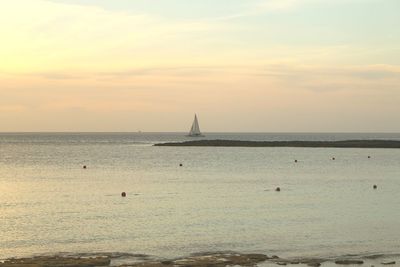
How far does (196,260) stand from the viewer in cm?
2678

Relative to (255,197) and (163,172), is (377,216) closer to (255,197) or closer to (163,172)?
(255,197)

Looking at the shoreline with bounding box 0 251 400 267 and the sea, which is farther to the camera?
the sea

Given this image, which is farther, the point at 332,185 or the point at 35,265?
the point at 332,185

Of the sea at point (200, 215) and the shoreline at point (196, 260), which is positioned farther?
the sea at point (200, 215)

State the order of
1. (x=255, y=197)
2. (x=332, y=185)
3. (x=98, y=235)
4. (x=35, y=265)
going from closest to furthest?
(x=35, y=265) < (x=98, y=235) < (x=255, y=197) < (x=332, y=185)

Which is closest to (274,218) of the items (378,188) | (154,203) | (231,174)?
(154,203)

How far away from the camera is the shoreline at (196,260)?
2586 cm

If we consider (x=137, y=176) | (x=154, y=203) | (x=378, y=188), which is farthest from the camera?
(x=137, y=176)

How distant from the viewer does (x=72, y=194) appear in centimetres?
5453

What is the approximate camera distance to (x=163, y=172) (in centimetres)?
8031

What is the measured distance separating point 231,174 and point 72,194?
26508mm

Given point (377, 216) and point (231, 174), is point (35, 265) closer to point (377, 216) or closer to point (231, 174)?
point (377, 216)

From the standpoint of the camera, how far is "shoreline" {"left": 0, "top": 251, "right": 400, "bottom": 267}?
2586 centimetres

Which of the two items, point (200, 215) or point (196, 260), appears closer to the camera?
point (196, 260)
